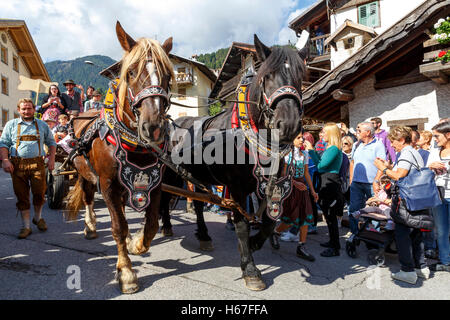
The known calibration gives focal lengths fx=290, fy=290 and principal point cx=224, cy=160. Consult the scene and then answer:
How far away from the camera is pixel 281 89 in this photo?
8.54 feet

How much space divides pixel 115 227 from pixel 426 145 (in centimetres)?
579

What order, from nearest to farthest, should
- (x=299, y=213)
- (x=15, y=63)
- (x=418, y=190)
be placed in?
1. (x=418, y=190)
2. (x=299, y=213)
3. (x=15, y=63)

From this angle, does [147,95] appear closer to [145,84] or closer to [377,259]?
[145,84]

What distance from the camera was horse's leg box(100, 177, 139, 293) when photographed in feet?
9.53

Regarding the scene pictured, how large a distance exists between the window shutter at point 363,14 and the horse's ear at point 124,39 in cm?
2027

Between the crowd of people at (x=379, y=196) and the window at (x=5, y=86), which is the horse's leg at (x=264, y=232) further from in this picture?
the window at (x=5, y=86)

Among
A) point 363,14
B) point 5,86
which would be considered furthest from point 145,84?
point 5,86

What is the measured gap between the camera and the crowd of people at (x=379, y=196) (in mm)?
3477

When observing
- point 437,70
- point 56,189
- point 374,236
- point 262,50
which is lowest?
point 374,236

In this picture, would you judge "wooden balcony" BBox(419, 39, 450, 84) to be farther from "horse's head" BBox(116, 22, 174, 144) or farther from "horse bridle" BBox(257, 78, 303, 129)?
"horse's head" BBox(116, 22, 174, 144)

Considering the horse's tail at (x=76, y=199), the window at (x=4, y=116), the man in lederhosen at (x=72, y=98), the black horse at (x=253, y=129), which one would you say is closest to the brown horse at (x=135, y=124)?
the black horse at (x=253, y=129)

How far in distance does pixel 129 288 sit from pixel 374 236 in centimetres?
345

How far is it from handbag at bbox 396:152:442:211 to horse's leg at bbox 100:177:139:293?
319 cm
